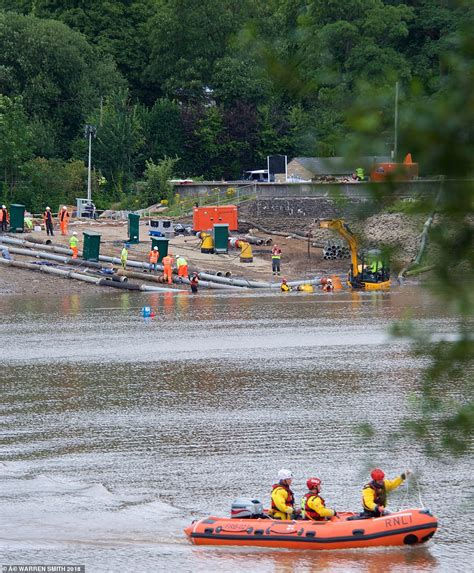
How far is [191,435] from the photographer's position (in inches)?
930

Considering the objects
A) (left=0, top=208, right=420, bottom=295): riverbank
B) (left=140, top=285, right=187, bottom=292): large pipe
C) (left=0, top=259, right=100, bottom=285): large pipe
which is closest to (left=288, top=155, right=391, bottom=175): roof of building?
(left=0, top=208, right=420, bottom=295): riverbank

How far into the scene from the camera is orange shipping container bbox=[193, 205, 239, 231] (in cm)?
5947

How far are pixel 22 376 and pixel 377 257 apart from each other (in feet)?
82.6

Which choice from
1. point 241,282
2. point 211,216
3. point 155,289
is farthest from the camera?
point 211,216

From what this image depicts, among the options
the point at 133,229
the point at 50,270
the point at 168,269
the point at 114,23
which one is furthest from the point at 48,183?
the point at 114,23

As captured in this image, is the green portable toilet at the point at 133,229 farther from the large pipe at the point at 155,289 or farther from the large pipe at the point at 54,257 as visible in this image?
the large pipe at the point at 155,289

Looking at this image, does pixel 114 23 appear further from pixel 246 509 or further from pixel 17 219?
pixel 246 509

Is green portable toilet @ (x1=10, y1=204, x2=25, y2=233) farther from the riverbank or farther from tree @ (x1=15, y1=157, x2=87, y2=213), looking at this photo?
tree @ (x1=15, y1=157, x2=87, y2=213)

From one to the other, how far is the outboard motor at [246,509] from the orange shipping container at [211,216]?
42.6 meters

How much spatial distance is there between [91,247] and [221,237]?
691cm

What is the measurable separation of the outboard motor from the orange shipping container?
42.6 m

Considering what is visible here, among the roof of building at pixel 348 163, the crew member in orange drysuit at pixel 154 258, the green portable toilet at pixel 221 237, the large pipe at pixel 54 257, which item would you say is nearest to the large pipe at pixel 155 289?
the crew member in orange drysuit at pixel 154 258

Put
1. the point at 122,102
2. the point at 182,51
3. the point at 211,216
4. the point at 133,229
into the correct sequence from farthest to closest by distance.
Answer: the point at 182,51
the point at 122,102
the point at 211,216
the point at 133,229

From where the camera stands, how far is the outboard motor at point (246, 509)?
1711 cm
